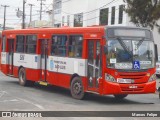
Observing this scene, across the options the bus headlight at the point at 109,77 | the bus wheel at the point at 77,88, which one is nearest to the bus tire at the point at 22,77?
the bus wheel at the point at 77,88

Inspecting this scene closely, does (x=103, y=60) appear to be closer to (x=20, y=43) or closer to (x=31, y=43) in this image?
(x=31, y=43)

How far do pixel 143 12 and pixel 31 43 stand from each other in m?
10.8

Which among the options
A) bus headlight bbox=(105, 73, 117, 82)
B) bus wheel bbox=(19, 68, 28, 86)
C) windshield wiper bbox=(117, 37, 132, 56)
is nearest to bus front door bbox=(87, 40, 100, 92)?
bus headlight bbox=(105, 73, 117, 82)

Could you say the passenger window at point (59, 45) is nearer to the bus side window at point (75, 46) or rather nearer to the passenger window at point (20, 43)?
the bus side window at point (75, 46)

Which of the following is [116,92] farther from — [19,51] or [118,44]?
[19,51]

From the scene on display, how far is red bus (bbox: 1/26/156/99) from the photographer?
51.6 feet

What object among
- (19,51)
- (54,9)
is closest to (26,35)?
(19,51)

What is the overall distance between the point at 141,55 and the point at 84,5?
A: 45128 millimetres

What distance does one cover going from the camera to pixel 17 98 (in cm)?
1656

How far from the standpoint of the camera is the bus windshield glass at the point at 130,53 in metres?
15.8

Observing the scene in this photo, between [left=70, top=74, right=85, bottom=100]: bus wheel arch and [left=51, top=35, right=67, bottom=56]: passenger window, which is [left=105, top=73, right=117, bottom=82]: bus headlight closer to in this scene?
[left=70, top=74, right=85, bottom=100]: bus wheel arch

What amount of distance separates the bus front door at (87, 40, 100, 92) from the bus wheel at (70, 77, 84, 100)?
0.47 meters

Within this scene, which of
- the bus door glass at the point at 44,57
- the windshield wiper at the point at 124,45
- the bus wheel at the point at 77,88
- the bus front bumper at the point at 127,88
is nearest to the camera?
the bus front bumper at the point at 127,88

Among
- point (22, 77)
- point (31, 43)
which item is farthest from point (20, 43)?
point (22, 77)
